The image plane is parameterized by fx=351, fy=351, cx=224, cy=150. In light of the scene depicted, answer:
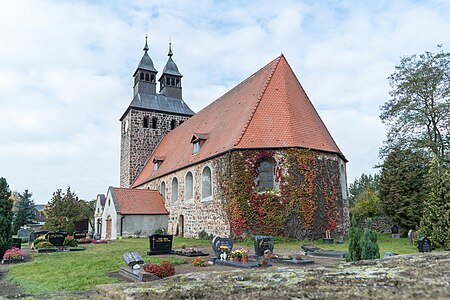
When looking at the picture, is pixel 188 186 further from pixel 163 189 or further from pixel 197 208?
pixel 163 189

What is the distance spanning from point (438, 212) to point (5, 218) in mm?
16125

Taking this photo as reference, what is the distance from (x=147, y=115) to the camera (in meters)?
35.7

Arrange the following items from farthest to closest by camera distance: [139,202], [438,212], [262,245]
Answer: [139,202] → [438,212] → [262,245]

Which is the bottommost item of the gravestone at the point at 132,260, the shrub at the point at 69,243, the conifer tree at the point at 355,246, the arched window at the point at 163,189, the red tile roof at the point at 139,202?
the shrub at the point at 69,243

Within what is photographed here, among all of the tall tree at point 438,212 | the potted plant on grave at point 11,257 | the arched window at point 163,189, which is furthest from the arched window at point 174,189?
the tall tree at point 438,212

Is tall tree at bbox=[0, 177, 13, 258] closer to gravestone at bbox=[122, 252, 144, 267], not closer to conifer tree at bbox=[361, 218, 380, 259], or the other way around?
gravestone at bbox=[122, 252, 144, 267]

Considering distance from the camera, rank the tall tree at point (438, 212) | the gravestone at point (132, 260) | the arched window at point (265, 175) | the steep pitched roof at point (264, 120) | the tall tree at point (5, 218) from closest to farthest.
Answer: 1. the gravestone at point (132, 260)
2. the tall tree at point (438, 212)
3. the tall tree at point (5, 218)
4. the arched window at point (265, 175)
5. the steep pitched roof at point (264, 120)

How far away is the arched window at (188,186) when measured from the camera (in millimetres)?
22125

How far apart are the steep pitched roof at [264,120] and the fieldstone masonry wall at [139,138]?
10.0 metres

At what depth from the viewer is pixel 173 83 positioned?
128ft

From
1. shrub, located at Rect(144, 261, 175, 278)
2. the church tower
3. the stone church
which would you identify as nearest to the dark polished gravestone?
the stone church

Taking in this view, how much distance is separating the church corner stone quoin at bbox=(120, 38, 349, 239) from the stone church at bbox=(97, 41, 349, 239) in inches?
1.9

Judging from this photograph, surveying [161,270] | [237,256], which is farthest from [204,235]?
[161,270]

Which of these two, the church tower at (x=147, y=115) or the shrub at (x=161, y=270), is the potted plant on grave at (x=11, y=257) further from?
the church tower at (x=147, y=115)
